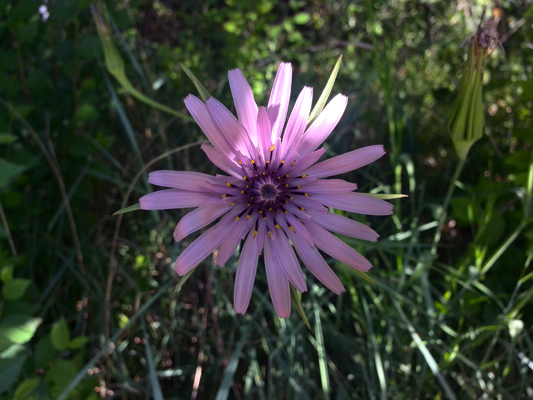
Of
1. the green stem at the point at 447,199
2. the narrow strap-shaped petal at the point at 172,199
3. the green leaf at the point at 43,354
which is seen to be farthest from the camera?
the green leaf at the point at 43,354

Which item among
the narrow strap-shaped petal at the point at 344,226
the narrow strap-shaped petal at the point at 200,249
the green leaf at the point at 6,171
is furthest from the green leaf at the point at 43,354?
the narrow strap-shaped petal at the point at 344,226

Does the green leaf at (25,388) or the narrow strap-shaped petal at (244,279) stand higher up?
the narrow strap-shaped petal at (244,279)

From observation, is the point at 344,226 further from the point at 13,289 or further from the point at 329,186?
the point at 13,289

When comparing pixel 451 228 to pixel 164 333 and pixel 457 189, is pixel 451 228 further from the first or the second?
pixel 164 333

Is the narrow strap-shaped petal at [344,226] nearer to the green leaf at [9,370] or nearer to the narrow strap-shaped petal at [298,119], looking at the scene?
the narrow strap-shaped petal at [298,119]

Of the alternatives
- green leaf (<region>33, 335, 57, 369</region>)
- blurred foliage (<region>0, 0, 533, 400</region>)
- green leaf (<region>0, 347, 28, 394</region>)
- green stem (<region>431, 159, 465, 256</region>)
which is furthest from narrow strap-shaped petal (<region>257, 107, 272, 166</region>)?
green leaf (<region>33, 335, 57, 369</region>)

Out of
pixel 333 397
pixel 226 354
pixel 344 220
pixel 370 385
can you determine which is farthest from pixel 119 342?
pixel 344 220
